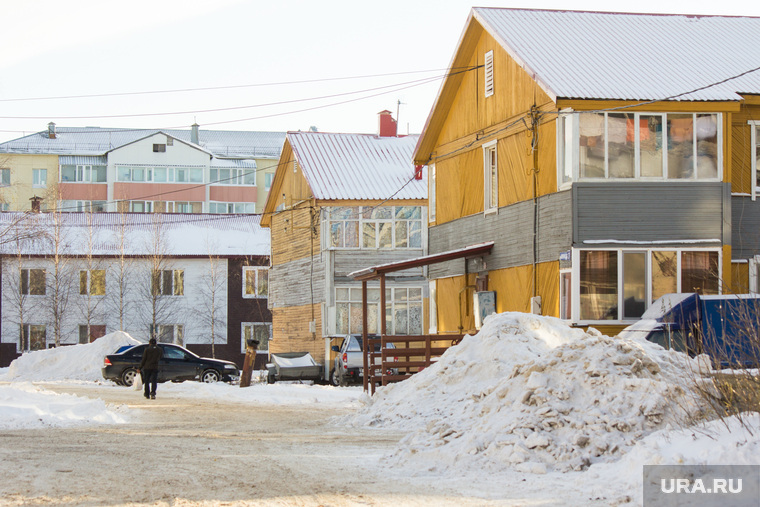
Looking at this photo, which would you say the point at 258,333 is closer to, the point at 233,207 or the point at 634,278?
the point at 233,207

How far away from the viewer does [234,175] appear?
87125 mm

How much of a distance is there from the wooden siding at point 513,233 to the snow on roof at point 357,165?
10901 mm

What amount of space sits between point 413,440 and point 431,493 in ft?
8.90

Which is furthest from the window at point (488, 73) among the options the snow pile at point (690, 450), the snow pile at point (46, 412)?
the snow pile at point (690, 450)

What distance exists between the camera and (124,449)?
13.0m

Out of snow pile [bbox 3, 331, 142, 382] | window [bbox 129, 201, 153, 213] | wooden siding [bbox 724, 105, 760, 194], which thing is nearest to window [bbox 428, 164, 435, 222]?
wooden siding [bbox 724, 105, 760, 194]

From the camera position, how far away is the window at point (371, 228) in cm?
3941

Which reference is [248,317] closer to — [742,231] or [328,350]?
[328,350]

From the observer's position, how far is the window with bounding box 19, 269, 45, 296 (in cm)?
5447

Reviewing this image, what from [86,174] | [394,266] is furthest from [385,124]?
[86,174]

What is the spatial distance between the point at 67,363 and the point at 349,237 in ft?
45.4

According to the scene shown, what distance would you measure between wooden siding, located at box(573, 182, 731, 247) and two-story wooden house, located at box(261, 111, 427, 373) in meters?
17.7

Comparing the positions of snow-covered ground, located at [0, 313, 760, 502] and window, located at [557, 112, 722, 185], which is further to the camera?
window, located at [557, 112, 722, 185]

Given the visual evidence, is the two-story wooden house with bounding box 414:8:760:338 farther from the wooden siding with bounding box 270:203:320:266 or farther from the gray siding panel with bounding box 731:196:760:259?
the wooden siding with bounding box 270:203:320:266
